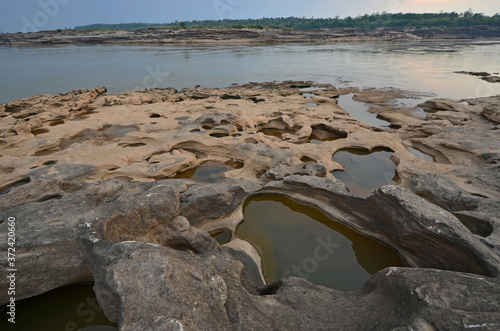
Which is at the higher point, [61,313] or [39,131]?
[39,131]

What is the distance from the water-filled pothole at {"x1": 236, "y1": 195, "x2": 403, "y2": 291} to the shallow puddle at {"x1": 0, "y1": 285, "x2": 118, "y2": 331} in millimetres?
2822

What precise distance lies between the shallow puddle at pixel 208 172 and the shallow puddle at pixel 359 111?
8.64 meters

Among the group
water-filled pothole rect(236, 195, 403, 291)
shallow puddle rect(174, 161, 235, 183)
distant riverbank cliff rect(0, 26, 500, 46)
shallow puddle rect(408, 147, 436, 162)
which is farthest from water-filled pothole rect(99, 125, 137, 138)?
distant riverbank cliff rect(0, 26, 500, 46)

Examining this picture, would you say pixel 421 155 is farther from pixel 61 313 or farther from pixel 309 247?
pixel 61 313

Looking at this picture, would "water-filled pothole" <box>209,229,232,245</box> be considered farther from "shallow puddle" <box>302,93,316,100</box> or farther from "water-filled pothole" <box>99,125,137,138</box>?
"shallow puddle" <box>302,93,316,100</box>

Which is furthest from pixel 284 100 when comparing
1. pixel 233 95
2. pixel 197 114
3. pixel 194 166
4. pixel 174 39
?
pixel 174 39

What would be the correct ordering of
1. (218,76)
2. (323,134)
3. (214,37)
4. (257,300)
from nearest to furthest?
(257,300)
(323,134)
(218,76)
(214,37)

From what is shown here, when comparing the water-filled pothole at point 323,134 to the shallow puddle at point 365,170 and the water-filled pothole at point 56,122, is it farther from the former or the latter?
the water-filled pothole at point 56,122

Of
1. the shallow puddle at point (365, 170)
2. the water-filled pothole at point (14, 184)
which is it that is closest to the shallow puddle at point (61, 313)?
the water-filled pothole at point (14, 184)

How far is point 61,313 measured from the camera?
423cm

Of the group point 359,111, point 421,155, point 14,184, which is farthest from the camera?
point 359,111

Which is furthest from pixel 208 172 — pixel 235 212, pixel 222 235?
pixel 222 235

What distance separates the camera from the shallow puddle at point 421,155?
9.95 m

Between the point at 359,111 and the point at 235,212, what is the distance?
12.4 meters
